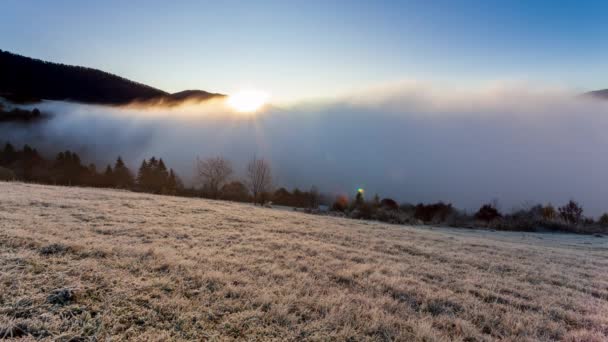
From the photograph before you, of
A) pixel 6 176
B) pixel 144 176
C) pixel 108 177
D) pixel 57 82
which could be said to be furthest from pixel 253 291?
pixel 57 82

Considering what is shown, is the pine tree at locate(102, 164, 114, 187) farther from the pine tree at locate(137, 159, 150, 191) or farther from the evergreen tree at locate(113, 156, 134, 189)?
the pine tree at locate(137, 159, 150, 191)

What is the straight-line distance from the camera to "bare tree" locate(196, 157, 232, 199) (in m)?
54.1

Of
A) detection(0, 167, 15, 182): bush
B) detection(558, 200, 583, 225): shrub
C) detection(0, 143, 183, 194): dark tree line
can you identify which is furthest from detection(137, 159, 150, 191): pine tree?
detection(558, 200, 583, 225): shrub

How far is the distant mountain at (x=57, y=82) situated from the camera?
435 feet

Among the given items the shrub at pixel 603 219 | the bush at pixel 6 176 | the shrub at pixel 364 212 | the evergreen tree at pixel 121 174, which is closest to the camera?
the bush at pixel 6 176

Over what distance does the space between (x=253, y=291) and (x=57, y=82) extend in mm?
191779

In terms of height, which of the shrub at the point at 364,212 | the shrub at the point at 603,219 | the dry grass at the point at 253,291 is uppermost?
the shrub at the point at 603,219

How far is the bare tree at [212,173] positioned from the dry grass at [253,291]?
150ft

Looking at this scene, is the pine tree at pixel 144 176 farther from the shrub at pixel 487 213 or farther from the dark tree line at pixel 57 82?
the dark tree line at pixel 57 82

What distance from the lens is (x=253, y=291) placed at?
191 inches

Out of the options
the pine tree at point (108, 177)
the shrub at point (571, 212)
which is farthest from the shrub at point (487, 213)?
the pine tree at point (108, 177)

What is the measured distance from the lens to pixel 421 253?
10.2m

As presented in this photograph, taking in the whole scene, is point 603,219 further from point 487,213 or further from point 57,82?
point 57,82

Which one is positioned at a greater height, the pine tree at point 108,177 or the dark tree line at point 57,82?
the dark tree line at point 57,82
